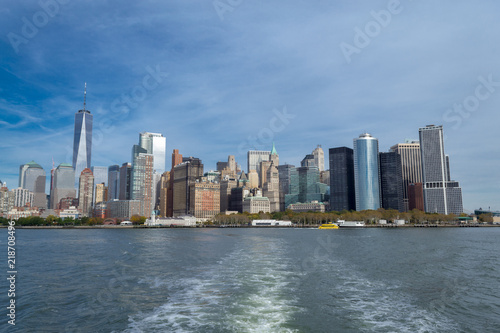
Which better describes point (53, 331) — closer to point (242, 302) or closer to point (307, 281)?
point (242, 302)

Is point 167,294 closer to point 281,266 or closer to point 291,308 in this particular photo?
point 291,308

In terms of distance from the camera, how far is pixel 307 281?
3603cm

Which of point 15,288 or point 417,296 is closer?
point 417,296

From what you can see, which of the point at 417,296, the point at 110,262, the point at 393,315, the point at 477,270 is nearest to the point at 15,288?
the point at 110,262

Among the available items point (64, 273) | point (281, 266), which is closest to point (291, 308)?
point (281, 266)

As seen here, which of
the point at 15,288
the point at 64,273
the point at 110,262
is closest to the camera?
the point at 15,288

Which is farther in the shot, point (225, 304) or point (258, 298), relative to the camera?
point (258, 298)

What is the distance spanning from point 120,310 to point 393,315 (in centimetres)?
1879

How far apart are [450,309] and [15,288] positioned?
3729 cm

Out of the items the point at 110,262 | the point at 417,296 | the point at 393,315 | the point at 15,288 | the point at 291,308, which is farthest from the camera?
the point at 110,262

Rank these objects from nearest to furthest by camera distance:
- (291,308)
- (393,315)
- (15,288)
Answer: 1. (393,315)
2. (291,308)
3. (15,288)

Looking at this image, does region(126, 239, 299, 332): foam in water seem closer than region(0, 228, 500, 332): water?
Yes

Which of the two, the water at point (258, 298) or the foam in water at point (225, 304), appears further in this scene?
the water at point (258, 298)

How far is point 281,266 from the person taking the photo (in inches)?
1828
